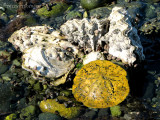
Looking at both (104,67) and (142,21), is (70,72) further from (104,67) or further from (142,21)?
(142,21)

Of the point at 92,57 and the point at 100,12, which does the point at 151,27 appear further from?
the point at 92,57

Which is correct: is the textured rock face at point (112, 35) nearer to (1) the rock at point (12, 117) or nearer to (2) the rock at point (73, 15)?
(2) the rock at point (73, 15)

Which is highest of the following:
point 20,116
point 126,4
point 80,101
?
point 126,4

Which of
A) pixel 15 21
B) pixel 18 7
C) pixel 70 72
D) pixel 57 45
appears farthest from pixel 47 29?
pixel 18 7

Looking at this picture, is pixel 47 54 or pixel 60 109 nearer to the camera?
pixel 60 109

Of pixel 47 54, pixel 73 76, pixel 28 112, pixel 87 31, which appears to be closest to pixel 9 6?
pixel 47 54

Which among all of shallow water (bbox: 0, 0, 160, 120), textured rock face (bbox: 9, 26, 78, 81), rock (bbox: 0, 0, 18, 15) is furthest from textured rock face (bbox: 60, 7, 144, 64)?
rock (bbox: 0, 0, 18, 15)

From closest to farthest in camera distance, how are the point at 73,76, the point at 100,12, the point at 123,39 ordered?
the point at 123,39 < the point at 73,76 < the point at 100,12
